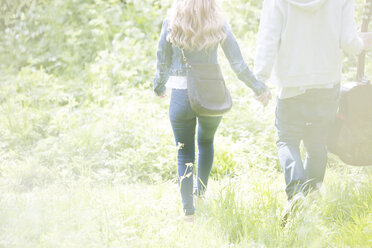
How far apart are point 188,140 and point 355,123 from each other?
4.25 ft

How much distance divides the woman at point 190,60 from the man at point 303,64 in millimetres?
187

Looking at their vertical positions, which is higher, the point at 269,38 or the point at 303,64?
the point at 269,38

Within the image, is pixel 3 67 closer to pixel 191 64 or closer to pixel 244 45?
pixel 244 45

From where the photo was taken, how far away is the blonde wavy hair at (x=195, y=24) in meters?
2.69

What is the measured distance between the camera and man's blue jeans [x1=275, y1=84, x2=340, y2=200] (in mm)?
2846

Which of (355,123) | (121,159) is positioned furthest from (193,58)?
(121,159)

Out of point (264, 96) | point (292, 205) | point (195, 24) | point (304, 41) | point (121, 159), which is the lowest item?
point (121, 159)

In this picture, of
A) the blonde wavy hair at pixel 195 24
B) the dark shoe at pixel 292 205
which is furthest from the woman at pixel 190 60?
the dark shoe at pixel 292 205

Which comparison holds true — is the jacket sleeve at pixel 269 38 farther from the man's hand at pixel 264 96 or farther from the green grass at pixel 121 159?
the green grass at pixel 121 159

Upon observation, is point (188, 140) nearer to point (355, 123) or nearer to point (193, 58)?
point (193, 58)

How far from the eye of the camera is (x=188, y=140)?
2934 millimetres

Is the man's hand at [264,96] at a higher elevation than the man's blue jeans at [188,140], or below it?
higher

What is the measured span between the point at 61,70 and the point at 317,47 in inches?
207

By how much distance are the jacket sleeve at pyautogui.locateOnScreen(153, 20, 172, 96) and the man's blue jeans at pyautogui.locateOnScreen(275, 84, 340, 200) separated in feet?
2.71
